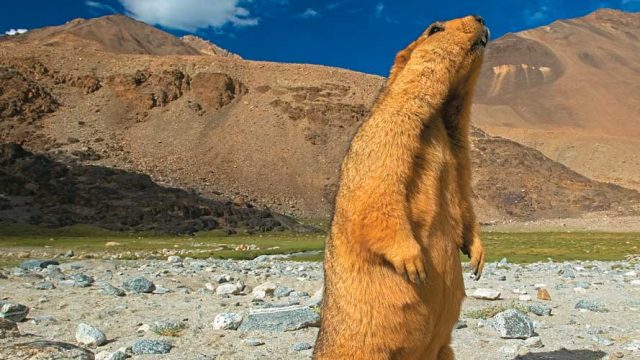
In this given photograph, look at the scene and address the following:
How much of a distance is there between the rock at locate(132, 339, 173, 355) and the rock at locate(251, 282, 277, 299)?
5.07 meters

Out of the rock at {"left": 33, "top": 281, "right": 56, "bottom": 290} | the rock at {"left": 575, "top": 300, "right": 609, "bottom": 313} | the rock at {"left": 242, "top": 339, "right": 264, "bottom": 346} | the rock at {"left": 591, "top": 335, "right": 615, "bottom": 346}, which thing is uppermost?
the rock at {"left": 591, "top": 335, "right": 615, "bottom": 346}

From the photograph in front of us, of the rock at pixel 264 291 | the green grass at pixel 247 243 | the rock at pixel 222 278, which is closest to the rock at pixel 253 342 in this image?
the rock at pixel 264 291

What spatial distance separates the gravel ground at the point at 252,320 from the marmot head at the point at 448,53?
4510 mm

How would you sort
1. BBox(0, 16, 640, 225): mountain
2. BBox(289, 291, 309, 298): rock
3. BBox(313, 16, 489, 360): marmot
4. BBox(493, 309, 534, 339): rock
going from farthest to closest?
BBox(0, 16, 640, 225): mountain, BBox(289, 291, 309, 298): rock, BBox(493, 309, 534, 339): rock, BBox(313, 16, 489, 360): marmot

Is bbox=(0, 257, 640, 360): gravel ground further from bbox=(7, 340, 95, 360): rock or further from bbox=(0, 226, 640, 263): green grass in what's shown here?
bbox=(0, 226, 640, 263): green grass

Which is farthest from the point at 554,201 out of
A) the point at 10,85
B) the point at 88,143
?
the point at 10,85

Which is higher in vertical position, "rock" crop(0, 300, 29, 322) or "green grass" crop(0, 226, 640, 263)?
"rock" crop(0, 300, 29, 322)

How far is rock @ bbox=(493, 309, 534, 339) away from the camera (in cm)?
915

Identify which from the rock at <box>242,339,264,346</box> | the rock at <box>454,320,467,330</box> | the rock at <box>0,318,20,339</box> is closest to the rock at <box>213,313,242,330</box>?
the rock at <box>242,339,264,346</box>

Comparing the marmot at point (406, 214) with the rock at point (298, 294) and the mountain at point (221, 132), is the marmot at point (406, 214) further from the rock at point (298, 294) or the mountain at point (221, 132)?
the mountain at point (221, 132)

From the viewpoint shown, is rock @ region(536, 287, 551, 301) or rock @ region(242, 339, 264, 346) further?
rock @ region(536, 287, 551, 301)

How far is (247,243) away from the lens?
49.8 m

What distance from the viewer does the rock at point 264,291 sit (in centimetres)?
1393

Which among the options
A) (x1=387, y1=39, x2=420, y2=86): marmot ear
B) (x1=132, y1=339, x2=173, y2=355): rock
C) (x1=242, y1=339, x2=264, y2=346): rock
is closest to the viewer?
(x1=387, y1=39, x2=420, y2=86): marmot ear
